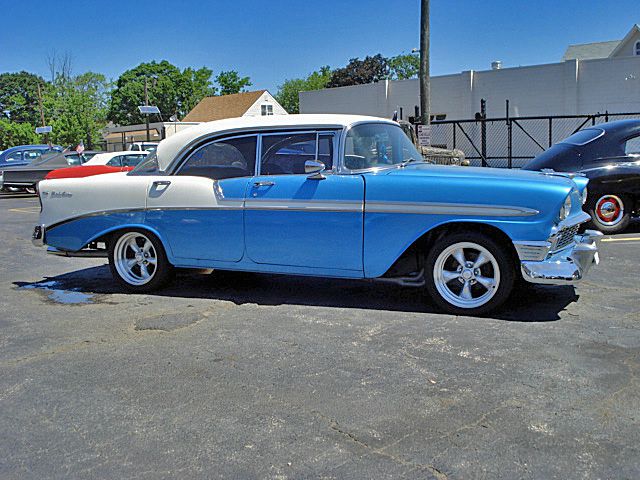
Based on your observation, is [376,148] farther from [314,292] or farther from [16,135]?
[16,135]

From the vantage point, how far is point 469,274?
5102mm

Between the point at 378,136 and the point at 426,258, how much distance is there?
4.22 feet

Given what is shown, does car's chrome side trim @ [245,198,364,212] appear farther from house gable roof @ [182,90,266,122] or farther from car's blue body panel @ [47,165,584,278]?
house gable roof @ [182,90,266,122]

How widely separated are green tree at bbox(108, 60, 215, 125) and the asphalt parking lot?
7415 centimetres

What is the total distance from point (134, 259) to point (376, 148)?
105 inches

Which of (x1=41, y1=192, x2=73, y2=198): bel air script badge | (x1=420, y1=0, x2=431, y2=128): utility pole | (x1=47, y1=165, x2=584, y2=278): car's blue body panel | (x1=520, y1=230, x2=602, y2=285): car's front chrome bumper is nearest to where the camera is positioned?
(x1=520, y1=230, x2=602, y2=285): car's front chrome bumper

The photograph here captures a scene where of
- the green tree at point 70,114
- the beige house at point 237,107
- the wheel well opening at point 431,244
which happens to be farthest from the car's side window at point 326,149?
the beige house at point 237,107

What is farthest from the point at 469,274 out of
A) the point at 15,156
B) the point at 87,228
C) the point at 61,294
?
the point at 15,156

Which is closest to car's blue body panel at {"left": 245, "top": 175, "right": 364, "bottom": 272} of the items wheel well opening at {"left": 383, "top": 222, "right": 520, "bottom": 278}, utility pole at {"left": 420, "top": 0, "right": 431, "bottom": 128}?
wheel well opening at {"left": 383, "top": 222, "right": 520, "bottom": 278}

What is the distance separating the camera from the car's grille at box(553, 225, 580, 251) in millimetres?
4920

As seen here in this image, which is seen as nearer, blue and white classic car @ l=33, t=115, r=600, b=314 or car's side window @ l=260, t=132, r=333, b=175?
blue and white classic car @ l=33, t=115, r=600, b=314

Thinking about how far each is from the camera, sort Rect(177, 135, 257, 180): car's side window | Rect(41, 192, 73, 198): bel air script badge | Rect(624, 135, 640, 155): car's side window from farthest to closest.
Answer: Rect(624, 135, 640, 155): car's side window → Rect(41, 192, 73, 198): bel air script badge → Rect(177, 135, 257, 180): car's side window

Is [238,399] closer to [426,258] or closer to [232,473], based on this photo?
[232,473]

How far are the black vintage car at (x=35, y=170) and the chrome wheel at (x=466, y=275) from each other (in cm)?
1866
